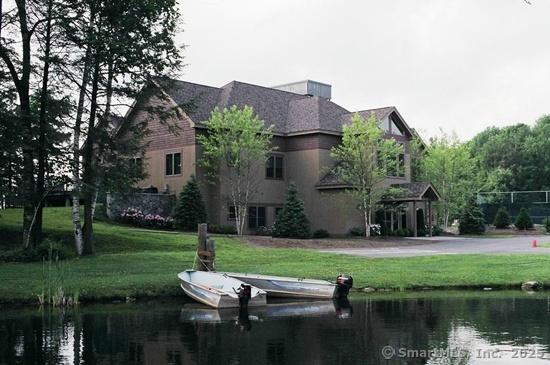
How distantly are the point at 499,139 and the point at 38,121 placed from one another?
3070 inches

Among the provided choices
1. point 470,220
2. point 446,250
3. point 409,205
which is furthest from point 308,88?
point 446,250

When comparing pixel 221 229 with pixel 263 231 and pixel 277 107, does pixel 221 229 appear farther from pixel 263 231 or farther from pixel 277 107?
pixel 277 107

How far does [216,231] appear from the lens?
131 feet

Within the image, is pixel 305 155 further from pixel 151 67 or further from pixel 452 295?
pixel 452 295

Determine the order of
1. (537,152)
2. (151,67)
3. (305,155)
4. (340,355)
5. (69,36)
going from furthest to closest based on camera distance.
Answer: (537,152) < (305,155) < (151,67) < (69,36) < (340,355)

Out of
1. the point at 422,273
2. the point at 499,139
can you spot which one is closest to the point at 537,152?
the point at 499,139

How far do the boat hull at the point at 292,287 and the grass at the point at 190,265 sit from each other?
83.0 inches

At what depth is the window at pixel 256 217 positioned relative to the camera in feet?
142

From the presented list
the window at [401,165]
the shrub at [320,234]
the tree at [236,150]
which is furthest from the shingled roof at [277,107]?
the shrub at [320,234]

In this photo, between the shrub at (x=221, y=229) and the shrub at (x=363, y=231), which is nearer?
the shrub at (x=221, y=229)

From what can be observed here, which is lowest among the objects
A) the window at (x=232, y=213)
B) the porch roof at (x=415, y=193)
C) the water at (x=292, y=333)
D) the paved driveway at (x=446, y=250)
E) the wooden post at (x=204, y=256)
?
the water at (x=292, y=333)

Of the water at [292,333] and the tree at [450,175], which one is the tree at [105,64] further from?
the tree at [450,175]

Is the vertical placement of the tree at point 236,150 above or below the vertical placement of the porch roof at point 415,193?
above

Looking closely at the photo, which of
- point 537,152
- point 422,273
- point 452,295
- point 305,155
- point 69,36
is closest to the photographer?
point 452,295
